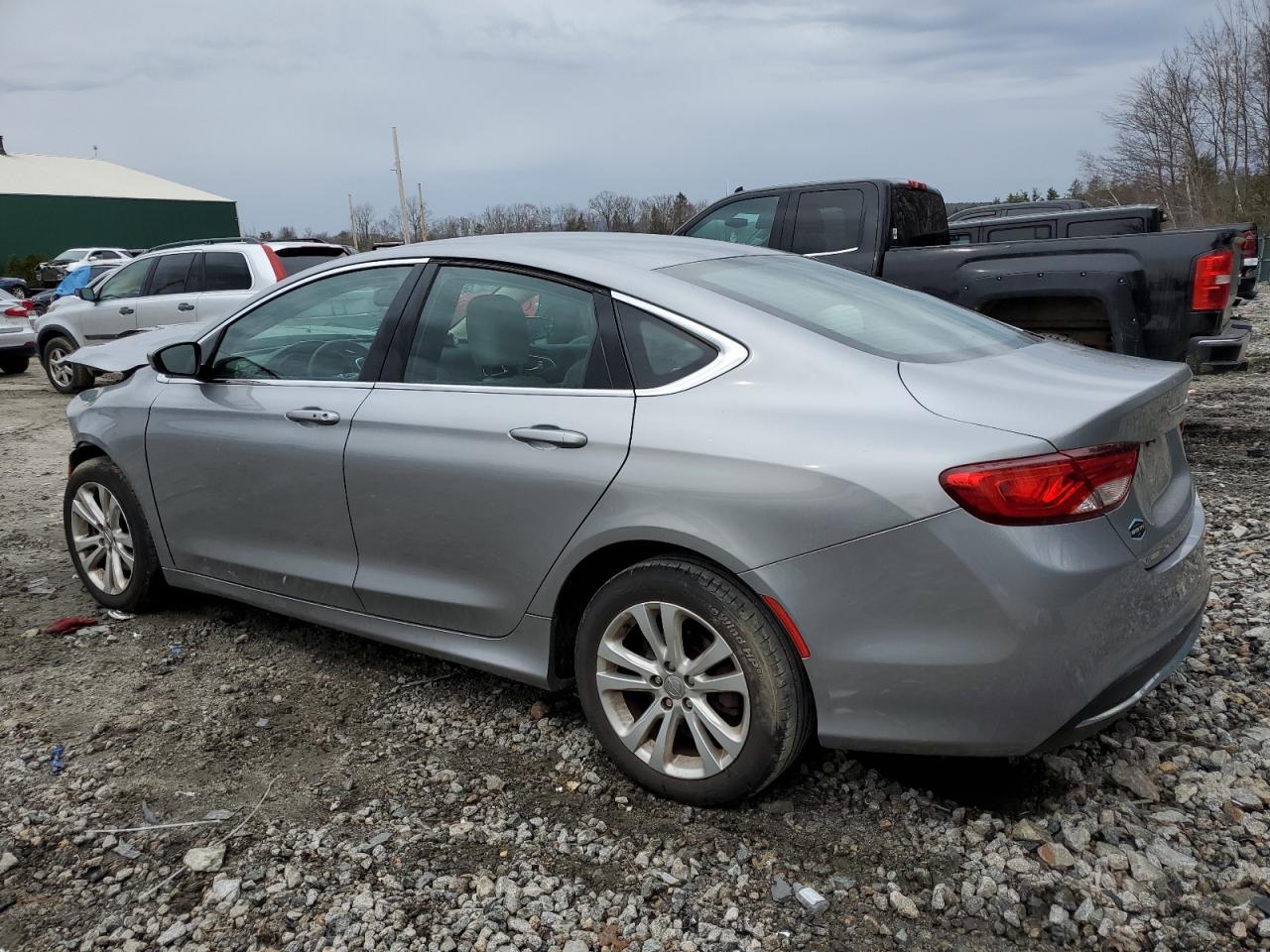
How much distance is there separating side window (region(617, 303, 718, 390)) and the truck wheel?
12431 mm

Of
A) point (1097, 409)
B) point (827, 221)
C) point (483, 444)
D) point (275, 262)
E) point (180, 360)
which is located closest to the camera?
point (1097, 409)

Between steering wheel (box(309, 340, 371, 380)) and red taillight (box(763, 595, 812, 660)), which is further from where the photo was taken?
steering wheel (box(309, 340, 371, 380))

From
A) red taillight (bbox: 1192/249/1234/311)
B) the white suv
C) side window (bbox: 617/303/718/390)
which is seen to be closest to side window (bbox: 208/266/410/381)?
side window (bbox: 617/303/718/390)

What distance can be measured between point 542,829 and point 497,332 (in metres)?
1.54

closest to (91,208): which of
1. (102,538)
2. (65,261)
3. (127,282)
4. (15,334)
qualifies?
(65,261)

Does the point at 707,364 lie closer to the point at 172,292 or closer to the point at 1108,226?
the point at 172,292

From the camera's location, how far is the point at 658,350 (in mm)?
2959

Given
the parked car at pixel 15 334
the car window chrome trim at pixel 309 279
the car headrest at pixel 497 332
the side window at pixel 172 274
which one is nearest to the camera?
the car headrest at pixel 497 332

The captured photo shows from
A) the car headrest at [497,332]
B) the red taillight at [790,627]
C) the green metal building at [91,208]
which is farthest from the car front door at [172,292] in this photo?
the green metal building at [91,208]

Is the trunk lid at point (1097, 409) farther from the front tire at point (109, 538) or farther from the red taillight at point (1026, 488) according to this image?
the front tire at point (109, 538)

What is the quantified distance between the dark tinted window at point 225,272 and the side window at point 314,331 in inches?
304

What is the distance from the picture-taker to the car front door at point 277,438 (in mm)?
3633

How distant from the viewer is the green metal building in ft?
188

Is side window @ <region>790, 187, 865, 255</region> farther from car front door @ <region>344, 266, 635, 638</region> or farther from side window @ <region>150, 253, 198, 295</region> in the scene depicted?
side window @ <region>150, 253, 198, 295</region>
